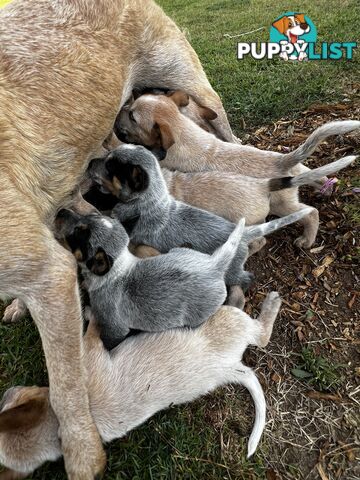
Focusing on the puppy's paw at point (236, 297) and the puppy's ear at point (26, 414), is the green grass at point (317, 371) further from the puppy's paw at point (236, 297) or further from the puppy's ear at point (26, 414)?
the puppy's ear at point (26, 414)

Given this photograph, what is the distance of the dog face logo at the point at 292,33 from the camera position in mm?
6627

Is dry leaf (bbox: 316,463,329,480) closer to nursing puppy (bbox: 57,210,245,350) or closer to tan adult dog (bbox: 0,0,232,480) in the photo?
nursing puppy (bbox: 57,210,245,350)

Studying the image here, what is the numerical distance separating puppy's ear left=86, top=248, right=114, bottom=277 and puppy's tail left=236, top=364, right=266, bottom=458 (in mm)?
1109

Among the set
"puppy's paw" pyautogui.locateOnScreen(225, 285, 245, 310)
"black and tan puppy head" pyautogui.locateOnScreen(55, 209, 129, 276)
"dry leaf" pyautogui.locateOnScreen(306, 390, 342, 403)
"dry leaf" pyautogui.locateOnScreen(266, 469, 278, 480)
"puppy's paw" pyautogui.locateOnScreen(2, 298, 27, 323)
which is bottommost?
"dry leaf" pyautogui.locateOnScreen(266, 469, 278, 480)

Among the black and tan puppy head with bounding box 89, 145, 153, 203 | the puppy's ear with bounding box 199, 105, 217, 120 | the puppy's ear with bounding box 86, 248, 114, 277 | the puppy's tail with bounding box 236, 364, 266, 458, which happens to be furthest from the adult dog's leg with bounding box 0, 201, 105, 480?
the puppy's ear with bounding box 199, 105, 217, 120

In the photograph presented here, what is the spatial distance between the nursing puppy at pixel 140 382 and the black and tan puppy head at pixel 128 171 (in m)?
1.08

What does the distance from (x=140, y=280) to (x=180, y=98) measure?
189cm

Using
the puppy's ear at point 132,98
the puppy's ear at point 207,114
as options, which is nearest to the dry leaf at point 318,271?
the puppy's ear at point 207,114

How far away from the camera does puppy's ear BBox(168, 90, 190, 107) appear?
414cm

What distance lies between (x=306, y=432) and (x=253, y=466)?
42 centimetres

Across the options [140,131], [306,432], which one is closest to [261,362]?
[306,432]

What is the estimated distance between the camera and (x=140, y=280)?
3113 mm

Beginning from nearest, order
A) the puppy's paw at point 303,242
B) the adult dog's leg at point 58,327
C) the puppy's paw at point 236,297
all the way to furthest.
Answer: the adult dog's leg at point 58,327 < the puppy's paw at point 236,297 < the puppy's paw at point 303,242

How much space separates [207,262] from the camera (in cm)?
310
